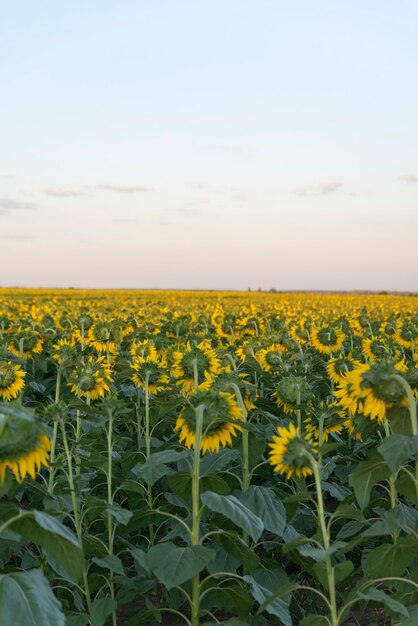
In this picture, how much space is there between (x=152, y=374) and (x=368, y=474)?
8.46 feet

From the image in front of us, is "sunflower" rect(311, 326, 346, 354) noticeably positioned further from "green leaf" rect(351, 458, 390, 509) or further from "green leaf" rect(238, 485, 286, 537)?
"green leaf" rect(351, 458, 390, 509)

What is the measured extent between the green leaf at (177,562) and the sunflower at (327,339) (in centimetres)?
539

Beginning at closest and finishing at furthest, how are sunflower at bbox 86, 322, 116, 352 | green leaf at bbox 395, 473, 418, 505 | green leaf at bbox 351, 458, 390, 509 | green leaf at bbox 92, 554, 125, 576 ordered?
green leaf at bbox 351, 458, 390, 509, green leaf at bbox 395, 473, 418, 505, green leaf at bbox 92, 554, 125, 576, sunflower at bbox 86, 322, 116, 352

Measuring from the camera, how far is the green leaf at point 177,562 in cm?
326

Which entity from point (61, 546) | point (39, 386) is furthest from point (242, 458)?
point (39, 386)

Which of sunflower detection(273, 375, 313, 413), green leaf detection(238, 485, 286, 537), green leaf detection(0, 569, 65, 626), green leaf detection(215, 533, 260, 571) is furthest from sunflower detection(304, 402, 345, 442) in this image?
green leaf detection(0, 569, 65, 626)

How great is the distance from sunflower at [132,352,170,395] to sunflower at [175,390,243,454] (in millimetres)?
1435

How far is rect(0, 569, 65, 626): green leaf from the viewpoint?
231 cm

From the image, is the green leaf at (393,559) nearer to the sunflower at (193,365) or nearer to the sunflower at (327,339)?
the sunflower at (193,365)

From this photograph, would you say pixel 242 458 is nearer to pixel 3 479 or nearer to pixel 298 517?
pixel 298 517

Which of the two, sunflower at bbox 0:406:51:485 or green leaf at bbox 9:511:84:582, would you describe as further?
green leaf at bbox 9:511:84:582

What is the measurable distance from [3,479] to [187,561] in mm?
1056

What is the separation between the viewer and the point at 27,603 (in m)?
2.35

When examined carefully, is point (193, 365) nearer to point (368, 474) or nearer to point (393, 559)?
point (368, 474)
